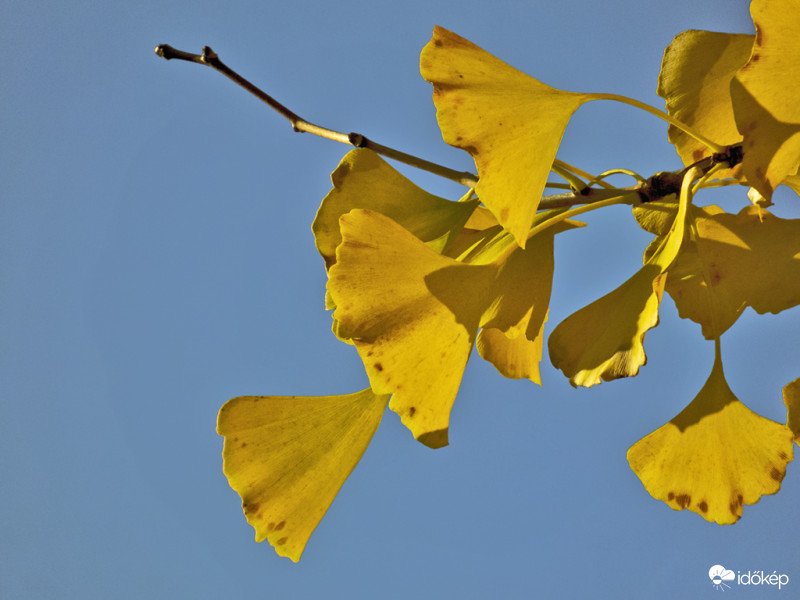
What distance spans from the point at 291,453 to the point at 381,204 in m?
0.08

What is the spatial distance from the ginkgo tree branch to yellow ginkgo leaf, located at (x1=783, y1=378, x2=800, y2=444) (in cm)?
7

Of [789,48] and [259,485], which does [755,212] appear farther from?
[259,485]

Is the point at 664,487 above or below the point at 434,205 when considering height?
below

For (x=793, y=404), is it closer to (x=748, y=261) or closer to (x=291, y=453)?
(x=748, y=261)

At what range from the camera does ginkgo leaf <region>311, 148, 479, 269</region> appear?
215mm

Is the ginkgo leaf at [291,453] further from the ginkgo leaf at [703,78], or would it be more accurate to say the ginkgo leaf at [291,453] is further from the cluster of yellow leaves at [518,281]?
the ginkgo leaf at [703,78]

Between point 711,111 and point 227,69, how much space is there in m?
0.16

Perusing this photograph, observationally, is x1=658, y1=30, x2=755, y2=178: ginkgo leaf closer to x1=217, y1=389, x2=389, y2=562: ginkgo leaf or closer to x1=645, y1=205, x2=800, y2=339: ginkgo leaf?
x1=645, y1=205, x2=800, y2=339: ginkgo leaf

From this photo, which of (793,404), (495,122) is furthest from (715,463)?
(495,122)

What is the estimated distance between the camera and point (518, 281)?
0.22 metres

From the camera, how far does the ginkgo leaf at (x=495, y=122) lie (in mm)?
174

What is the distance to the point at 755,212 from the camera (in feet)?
0.80

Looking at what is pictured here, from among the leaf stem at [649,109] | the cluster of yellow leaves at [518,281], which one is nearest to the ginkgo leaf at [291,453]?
the cluster of yellow leaves at [518,281]

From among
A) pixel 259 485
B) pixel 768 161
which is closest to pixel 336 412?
pixel 259 485
